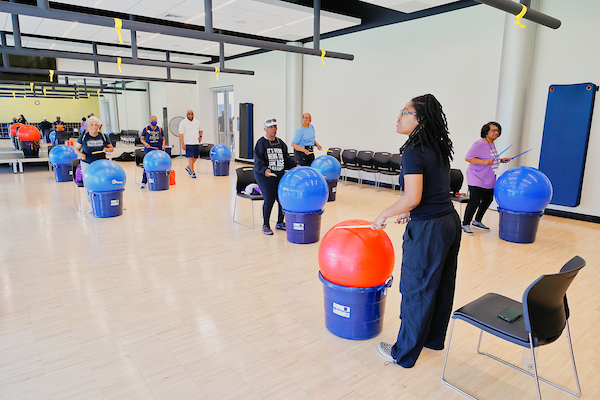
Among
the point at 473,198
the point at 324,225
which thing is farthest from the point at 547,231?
the point at 324,225

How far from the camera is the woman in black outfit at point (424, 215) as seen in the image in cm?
209

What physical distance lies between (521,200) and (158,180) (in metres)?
6.47

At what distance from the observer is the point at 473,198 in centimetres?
526

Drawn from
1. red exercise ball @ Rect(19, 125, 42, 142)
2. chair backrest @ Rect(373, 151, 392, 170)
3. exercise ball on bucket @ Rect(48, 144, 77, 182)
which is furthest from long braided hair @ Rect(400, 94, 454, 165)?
red exercise ball @ Rect(19, 125, 42, 142)

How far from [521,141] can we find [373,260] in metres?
5.65

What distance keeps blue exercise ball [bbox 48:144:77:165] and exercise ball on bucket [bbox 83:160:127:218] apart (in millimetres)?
3694

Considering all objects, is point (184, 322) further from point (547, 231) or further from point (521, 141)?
point (521, 141)

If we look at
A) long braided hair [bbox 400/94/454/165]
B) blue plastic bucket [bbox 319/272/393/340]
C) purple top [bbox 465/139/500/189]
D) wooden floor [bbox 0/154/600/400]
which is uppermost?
long braided hair [bbox 400/94/454/165]

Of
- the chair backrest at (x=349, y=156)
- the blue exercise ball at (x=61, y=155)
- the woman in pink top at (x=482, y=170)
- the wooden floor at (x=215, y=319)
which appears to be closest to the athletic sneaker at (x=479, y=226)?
the woman in pink top at (x=482, y=170)

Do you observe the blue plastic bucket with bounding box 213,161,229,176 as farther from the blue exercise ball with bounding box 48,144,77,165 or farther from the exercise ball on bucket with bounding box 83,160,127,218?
the exercise ball on bucket with bounding box 83,160,127,218

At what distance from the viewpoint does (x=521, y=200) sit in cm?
463

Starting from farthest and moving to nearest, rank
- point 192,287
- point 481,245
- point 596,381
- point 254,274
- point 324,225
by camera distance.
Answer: point 324,225
point 481,245
point 254,274
point 192,287
point 596,381

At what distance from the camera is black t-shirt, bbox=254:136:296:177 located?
4.79 meters

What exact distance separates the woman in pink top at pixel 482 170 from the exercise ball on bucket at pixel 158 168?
554 cm
